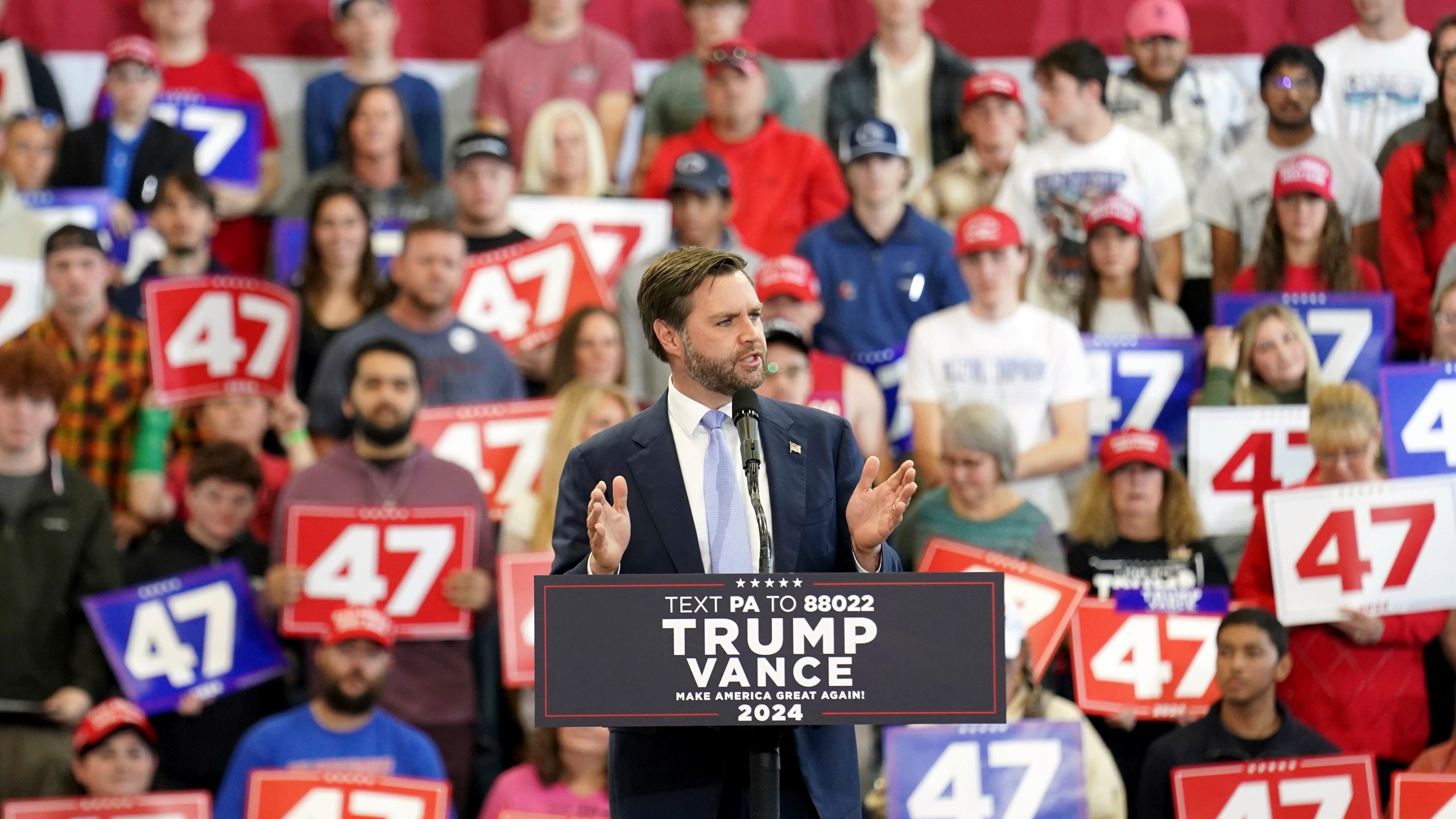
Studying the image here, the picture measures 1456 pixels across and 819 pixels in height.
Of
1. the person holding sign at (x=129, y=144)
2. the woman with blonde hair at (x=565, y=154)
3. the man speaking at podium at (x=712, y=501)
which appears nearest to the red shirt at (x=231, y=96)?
the person holding sign at (x=129, y=144)

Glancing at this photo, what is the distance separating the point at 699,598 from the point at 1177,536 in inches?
157

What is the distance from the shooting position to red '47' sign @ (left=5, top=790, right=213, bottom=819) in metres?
5.82

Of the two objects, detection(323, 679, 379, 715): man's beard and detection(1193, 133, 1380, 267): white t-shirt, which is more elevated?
detection(1193, 133, 1380, 267): white t-shirt

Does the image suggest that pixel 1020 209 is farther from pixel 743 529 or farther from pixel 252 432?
pixel 743 529

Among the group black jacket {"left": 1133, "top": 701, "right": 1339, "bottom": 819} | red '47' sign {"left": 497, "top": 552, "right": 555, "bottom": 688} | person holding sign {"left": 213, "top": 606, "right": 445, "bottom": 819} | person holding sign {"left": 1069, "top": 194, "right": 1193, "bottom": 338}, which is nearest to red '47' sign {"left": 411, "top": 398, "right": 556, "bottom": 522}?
red '47' sign {"left": 497, "top": 552, "right": 555, "bottom": 688}

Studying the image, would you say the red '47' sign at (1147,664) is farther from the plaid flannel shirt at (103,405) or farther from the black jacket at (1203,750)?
the plaid flannel shirt at (103,405)

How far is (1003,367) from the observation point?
23.6 feet

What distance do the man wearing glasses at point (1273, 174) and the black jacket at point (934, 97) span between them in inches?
52.6

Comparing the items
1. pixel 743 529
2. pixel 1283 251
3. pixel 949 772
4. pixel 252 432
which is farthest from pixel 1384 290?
pixel 743 529

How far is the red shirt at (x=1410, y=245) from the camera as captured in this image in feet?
25.5

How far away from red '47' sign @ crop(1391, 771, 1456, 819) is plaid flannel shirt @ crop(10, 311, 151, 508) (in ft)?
15.3

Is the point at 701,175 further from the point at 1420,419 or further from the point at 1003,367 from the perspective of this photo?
the point at 1420,419

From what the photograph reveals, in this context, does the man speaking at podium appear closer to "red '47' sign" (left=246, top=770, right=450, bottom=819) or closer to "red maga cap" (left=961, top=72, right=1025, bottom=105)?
"red '47' sign" (left=246, top=770, right=450, bottom=819)

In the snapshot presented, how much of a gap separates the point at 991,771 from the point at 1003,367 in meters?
2.08
